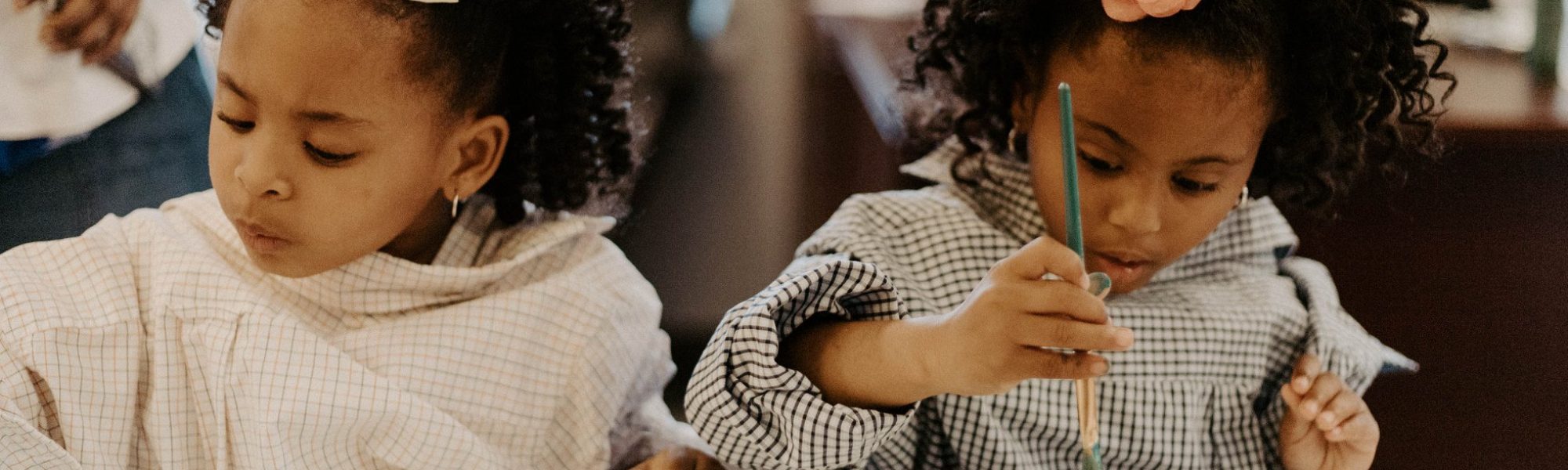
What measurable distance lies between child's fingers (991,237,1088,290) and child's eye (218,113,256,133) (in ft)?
1.57

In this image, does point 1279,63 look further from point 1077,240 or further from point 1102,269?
point 1077,240

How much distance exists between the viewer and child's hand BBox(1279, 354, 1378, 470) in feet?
3.07

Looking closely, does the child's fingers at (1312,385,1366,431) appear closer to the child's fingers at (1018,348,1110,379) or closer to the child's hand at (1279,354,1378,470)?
A: the child's hand at (1279,354,1378,470)

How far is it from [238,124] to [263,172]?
1.7 inches

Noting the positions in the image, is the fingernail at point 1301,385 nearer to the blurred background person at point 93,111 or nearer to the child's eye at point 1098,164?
the child's eye at point 1098,164

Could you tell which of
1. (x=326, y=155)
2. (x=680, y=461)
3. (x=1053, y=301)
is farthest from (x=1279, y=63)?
(x=326, y=155)

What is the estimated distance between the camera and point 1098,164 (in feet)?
2.92

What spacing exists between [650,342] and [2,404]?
0.42 meters

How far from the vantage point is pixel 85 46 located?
3.10 feet

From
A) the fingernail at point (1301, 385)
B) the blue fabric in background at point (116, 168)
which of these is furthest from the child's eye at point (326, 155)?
the fingernail at point (1301, 385)

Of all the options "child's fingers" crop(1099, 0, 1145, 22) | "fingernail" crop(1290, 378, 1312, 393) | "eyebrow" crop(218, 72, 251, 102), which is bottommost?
"fingernail" crop(1290, 378, 1312, 393)

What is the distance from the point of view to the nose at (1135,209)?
2.87 ft


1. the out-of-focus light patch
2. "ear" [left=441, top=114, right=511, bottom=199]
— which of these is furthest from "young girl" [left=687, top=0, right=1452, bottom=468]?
the out-of-focus light patch

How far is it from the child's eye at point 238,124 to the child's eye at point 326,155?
36 millimetres
